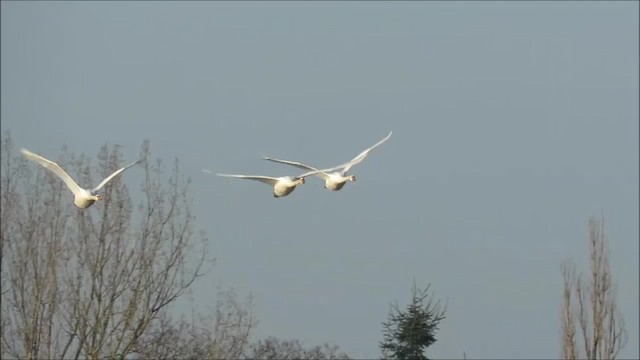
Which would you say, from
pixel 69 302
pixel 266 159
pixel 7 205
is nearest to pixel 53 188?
pixel 7 205

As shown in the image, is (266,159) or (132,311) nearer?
(266,159)

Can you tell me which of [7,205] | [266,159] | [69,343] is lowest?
[266,159]

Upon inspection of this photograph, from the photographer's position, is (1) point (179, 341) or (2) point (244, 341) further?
(1) point (179, 341)

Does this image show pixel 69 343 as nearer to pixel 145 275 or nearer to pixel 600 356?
pixel 145 275

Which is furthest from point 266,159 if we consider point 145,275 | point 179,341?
point 179,341

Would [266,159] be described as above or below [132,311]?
below

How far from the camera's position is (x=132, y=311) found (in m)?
33.5

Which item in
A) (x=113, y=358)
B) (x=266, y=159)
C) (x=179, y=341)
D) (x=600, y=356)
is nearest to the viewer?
(x=266, y=159)

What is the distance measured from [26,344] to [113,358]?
6.16 ft

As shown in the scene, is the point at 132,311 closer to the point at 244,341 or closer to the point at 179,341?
the point at 244,341

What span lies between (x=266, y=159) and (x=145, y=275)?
1719cm

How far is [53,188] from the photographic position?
1400 inches

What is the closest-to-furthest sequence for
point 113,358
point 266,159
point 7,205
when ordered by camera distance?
point 266,159
point 113,358
point 7,205

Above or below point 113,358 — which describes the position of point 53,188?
above
